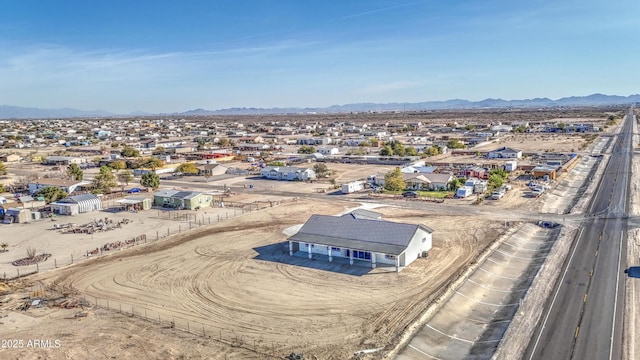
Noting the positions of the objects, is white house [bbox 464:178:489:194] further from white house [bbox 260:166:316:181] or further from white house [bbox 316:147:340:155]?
white house [bbox 316:147:340:155]

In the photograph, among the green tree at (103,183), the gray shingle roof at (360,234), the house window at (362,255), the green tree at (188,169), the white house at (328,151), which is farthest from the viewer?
the white house at (328,151)

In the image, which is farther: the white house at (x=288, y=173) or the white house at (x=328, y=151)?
the white house at (x=328, y=151)

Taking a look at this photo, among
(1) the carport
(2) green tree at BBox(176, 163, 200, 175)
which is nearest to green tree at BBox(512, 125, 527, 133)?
(2) green tree at BBox(176, 163, 200, 175)

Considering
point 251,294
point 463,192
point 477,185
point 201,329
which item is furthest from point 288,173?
point 201,329

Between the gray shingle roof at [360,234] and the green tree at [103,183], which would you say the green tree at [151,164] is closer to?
the green tree at [103,183]

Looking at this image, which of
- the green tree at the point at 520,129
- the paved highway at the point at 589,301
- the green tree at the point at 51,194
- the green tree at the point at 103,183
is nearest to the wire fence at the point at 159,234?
the green tree at the point at 51,194

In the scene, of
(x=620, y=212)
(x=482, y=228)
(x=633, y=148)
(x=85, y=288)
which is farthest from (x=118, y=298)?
(x=633, y=148)
